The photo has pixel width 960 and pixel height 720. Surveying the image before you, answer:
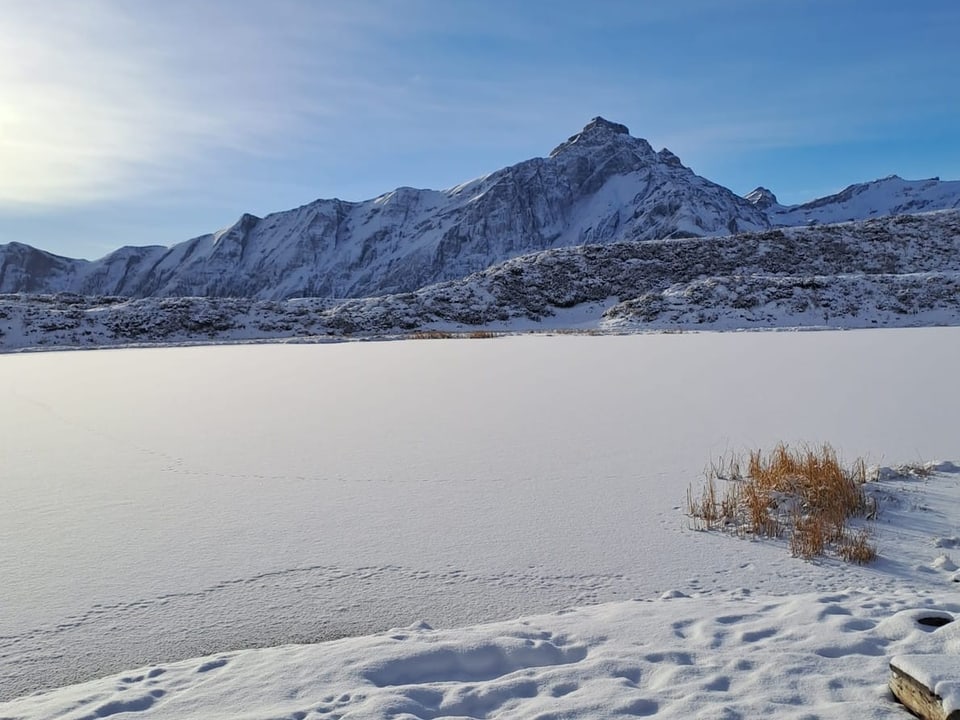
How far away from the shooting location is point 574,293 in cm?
4712

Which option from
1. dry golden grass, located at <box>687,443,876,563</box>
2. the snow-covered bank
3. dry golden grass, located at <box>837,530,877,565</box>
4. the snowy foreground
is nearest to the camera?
the snow-covered bank

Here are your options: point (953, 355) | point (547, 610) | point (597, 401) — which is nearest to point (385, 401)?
point (597, 401)

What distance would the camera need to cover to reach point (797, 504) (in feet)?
16.9

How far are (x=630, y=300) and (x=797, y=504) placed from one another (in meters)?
36.7

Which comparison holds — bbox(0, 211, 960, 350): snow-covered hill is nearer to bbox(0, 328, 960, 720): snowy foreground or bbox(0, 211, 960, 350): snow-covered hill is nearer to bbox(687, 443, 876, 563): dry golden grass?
bbox(0, 328, 960, 720): snowy foreground

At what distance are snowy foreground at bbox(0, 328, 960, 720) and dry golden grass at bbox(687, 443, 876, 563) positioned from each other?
0.16 m

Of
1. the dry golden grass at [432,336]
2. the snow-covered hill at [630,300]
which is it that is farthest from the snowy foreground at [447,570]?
the snow-covered hill at [630,300]

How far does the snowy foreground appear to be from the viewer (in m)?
2.79

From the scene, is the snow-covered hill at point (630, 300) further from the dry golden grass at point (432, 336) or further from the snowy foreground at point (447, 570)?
the snowy foreground at point (447, 570)

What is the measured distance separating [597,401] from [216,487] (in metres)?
5.95

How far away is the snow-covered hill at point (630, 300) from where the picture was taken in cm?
3425

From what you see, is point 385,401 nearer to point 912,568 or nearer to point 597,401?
point 597,401

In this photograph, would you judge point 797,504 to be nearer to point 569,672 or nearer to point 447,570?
point 447,570

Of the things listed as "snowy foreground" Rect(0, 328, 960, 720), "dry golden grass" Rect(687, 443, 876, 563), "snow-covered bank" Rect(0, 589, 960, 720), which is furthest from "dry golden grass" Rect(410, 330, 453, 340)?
"snow-covered bank" Rect(0, 589, 960, 720)
